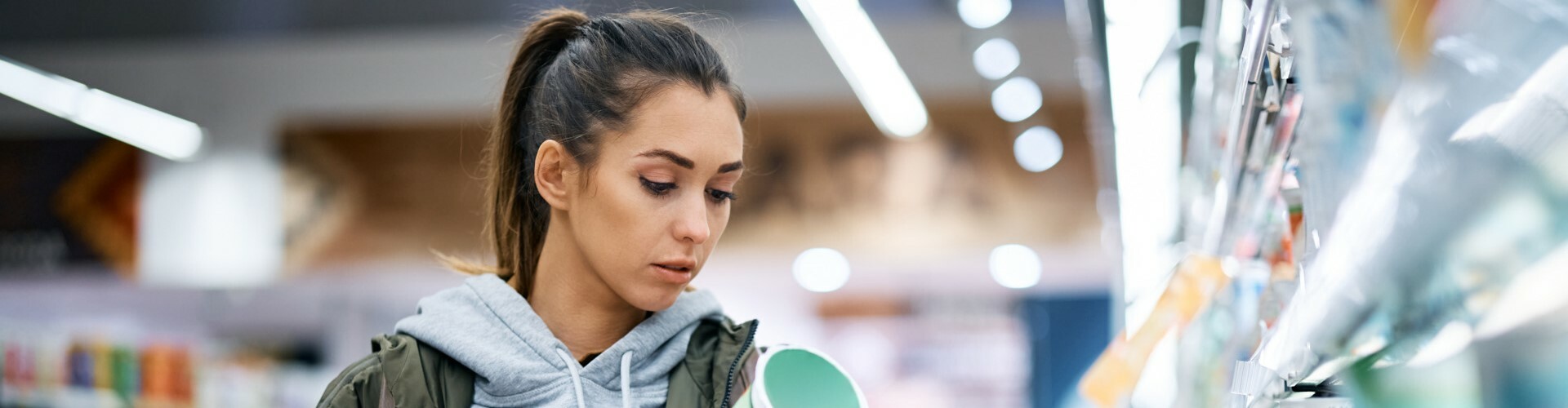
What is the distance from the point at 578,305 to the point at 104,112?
19.7 ft

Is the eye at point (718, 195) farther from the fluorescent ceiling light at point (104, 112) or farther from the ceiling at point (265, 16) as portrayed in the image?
the fluorescent ceiling light at point (104, 112)

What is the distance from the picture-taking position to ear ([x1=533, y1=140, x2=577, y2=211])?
4.07 ft

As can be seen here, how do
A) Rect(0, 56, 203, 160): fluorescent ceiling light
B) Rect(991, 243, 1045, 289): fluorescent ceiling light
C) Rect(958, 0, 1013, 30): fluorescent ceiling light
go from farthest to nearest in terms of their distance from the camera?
Rect(991, 243, 1045, 289): fluorescent ceiling light
Rect(0, 56, 203, 160): fluorescent ceiling light
Rect(958, 0, 1013, 30): fluorescent ceiling light

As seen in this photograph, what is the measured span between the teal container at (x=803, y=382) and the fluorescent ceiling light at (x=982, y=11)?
3099mm

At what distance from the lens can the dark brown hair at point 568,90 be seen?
1228mm

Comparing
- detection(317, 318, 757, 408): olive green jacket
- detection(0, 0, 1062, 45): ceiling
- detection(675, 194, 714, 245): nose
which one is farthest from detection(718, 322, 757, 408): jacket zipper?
detection(0, 0, 1062, 45): ceiling

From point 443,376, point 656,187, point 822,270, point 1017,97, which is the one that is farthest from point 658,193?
point 822,270

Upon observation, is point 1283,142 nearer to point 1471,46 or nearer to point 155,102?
point 1471,46

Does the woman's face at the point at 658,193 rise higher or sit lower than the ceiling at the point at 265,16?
lower

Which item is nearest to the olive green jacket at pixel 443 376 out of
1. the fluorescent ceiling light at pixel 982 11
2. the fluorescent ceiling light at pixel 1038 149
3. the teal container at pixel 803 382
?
the teal container at pixel 803 382

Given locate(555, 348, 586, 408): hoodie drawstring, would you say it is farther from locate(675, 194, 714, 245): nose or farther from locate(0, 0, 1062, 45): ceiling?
locate(0, 0, 1062, 45): ceiling

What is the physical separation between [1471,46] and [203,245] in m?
7.03

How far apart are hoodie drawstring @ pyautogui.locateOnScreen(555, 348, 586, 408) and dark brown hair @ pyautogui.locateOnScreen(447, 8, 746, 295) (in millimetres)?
149

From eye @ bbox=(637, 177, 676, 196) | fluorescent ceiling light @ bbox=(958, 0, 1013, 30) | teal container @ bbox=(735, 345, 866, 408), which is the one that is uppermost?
fluorescent ceiling light @ bbox=(958, 0, 1013, 30)
